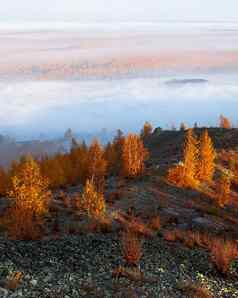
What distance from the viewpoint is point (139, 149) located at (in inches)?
3627

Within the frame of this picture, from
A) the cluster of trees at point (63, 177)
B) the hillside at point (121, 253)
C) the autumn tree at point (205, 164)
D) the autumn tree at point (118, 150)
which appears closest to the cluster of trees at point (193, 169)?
the autumn tree at point (205, 164)

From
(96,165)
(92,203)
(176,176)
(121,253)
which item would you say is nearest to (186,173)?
(176,176)

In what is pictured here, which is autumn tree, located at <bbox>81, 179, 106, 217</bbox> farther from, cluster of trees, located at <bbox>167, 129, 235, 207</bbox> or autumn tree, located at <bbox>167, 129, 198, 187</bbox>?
cluster of trees, located at <bbox>167, 129, 235, 207</bbox>

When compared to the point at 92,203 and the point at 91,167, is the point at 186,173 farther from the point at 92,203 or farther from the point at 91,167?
the point at 92,203

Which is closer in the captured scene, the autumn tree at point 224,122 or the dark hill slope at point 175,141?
the dark hill slope at point 175,141

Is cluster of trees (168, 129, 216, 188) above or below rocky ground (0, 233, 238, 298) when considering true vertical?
above

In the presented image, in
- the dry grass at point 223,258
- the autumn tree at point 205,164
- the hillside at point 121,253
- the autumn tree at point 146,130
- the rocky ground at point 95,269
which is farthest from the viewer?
the autumn tree at point 146,130

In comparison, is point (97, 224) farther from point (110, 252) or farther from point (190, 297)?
point (190, 297)

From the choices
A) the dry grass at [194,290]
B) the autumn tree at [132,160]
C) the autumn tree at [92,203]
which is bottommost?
the dry grass at [194,290]

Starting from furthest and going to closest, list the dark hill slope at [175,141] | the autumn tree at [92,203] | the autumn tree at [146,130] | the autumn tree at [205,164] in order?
1. the autumn tree at [146,130]
2. the dark hill slope at [175,141]
3. the autumn tree at [205,164]
4. the autumn tree at [92,203]

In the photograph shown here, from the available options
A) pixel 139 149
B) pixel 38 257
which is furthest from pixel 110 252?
pixel 139 149

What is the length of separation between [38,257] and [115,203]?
30763 mm

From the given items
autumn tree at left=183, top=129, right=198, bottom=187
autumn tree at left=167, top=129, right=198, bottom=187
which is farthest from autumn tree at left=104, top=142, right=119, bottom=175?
autumn tree at left=167, top=129, right=198, bottom=187

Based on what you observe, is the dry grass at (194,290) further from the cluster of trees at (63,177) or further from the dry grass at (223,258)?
the cluster of trees at (63,177)
